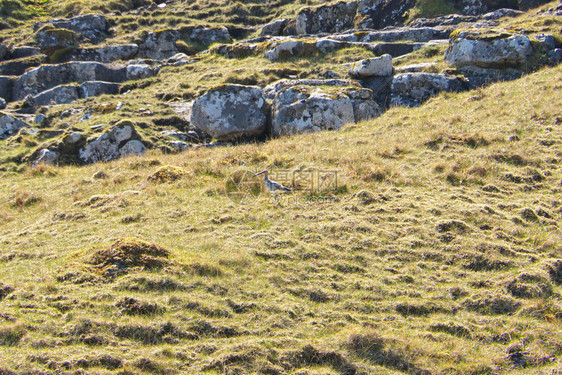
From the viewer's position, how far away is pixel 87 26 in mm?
33094

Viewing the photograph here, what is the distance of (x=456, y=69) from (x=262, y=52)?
34.3ft

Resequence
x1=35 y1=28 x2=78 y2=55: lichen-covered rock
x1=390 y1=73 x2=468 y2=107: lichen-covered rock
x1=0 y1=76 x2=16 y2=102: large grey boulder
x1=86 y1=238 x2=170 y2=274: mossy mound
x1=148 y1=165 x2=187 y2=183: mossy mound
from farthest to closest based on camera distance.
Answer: x1=35 y1=28 x2=78 y2=55: lichen-covered rock → x1=0 y1=76 x2=16 y2=102: large grey boulder → x1=390 y1=73 x2=468 y2=107: lichen-covered rock → x1=148 y1=165 x2=187 y2=183: mossy mound → x1=86 y1=238 x2=170 y2=274: mossy mound

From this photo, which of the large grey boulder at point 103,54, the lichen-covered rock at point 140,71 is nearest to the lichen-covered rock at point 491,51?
the lichen-covered rock at point 140,71

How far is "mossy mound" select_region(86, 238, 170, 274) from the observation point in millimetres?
6910

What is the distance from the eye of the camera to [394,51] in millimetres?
21844

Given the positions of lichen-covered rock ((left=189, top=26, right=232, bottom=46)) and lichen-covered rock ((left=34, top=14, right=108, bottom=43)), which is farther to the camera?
lichen-covered rock ((left=34, top=14, right=108, bottom=43))

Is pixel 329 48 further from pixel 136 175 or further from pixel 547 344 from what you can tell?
pixel 547 344

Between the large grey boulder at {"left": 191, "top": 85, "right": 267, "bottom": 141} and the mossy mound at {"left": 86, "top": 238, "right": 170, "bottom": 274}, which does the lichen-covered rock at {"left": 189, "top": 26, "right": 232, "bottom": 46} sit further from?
the mossy mound at {"left": 86, "top": 238, "right": 170, "bottom": 274}

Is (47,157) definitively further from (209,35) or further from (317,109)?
(209,35)

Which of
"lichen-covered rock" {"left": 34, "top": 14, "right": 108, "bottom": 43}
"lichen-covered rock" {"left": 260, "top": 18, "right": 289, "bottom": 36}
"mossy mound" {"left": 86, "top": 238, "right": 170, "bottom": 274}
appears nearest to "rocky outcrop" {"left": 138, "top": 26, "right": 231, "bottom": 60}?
"lichen-covered rock" {"left": 260, "top": 18, "right": 289, "bottom": 36}

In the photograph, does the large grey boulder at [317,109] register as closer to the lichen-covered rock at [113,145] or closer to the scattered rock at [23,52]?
the lichen-covered rock at [113,145]

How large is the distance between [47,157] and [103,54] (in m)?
15.3

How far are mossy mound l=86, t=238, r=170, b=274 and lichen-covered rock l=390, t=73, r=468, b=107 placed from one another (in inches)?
499

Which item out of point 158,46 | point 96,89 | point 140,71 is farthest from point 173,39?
point 96,89
